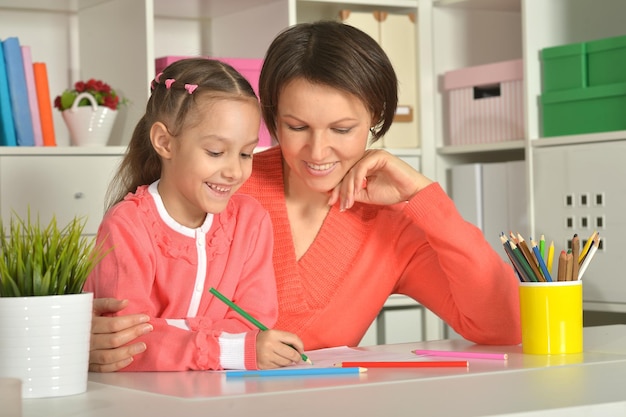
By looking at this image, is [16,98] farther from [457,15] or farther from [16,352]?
[16,352]

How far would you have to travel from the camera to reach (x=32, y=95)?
270cm

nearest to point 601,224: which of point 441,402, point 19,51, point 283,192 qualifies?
point 283,192

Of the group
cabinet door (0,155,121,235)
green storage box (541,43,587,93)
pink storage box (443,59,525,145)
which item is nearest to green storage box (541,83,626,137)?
green storage box (541,43,587,93)

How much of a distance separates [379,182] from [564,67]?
1.20m

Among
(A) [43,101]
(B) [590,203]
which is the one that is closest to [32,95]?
(A) [43,101]

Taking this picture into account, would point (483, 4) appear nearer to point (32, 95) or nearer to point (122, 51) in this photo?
point (122, 51)

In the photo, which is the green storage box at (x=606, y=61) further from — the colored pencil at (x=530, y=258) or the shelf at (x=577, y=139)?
the colored pencil at (x=530, y=258)

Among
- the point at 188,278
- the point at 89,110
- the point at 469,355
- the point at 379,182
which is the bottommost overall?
the point at 469,355

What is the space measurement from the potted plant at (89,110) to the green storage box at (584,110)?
116 cm

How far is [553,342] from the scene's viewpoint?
142 centimetres

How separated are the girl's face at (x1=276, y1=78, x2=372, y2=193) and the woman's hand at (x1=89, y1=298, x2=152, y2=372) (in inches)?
18.5

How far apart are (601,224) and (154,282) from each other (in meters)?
1.53

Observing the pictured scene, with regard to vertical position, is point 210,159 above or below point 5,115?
below

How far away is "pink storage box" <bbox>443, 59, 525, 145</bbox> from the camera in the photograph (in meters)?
2.94
